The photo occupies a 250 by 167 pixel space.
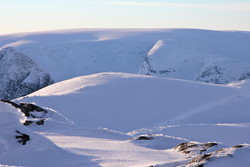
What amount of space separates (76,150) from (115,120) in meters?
10.2

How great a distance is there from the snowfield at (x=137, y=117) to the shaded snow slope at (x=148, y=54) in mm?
222

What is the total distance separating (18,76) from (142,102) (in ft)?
50.5

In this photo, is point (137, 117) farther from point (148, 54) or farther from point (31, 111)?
point (148, 54)

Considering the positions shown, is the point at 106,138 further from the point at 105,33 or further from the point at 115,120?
the point at 105,33

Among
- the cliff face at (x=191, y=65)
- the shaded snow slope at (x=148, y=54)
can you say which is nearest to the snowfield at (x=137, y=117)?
the cliff face at (x=191, y=65)

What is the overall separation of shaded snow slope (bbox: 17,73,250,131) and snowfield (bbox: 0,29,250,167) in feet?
0.12

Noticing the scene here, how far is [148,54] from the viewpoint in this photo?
53250 millimetres

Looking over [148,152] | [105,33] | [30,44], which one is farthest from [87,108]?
[105,33]

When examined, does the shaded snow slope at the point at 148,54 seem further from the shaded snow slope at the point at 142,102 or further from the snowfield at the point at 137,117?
the shaded snow slope at the point at 142,102

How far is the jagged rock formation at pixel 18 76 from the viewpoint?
30.4 m

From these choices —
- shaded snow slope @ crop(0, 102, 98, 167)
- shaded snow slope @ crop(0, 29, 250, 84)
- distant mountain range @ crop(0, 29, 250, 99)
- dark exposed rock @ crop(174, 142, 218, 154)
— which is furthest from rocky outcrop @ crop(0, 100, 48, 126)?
shaded snow slope @ crop(0, 29, 250, 84)

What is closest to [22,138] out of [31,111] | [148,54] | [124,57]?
[31,111]

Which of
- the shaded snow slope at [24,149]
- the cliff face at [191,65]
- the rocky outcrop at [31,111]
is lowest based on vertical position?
the shaded snow slope at [24,149]

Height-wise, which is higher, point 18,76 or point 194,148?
point 18,76
